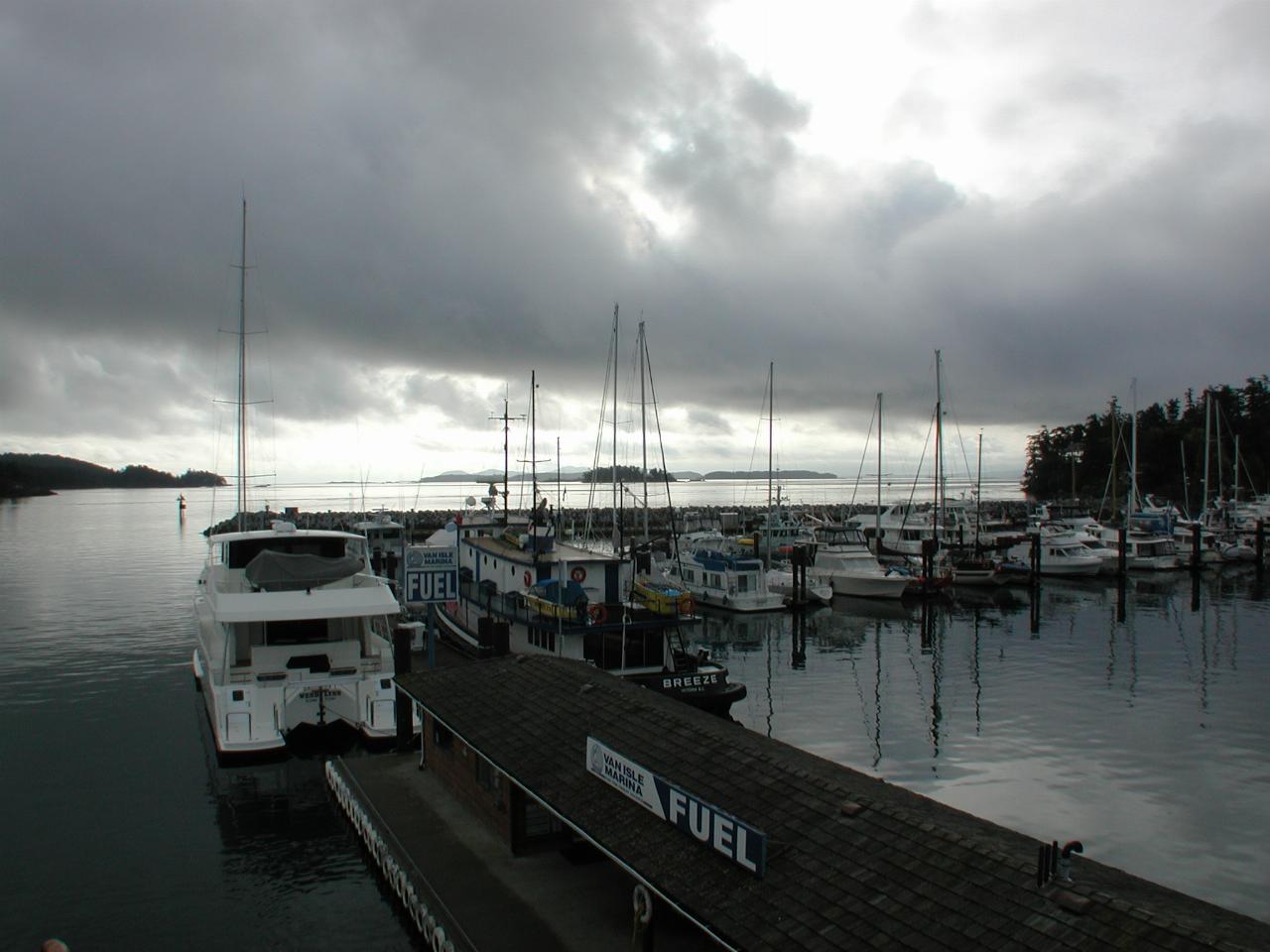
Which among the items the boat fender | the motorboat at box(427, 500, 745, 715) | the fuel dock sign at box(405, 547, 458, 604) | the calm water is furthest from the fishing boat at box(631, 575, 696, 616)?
the boat fender

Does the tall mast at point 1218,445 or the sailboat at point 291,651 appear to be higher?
the tall mast at point 1218,445

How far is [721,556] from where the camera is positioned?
54719 mm

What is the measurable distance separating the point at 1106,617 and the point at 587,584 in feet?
114

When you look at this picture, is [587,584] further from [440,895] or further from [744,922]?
[744,922]

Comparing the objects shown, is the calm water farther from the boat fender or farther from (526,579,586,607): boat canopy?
(526,579,586,607): boat canopy

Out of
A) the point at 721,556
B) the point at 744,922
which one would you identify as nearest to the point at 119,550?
the point at 721,556

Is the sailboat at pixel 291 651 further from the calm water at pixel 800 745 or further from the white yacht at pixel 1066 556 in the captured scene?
the white yacht at pixel 1066 556

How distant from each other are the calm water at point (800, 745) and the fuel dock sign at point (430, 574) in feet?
20.7

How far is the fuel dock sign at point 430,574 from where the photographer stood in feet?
92.5

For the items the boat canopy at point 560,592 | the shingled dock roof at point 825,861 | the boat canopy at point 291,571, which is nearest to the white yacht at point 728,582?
the boat canopy at point 560,592

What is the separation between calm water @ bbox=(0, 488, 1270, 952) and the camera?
655 inches

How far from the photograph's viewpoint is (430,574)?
28.3 metres

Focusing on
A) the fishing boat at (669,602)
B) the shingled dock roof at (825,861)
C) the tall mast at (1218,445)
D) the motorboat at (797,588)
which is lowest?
the motorboat at (797,588)

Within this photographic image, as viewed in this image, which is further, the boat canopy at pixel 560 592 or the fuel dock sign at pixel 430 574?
the fuel dock sign at pixel 430 574
